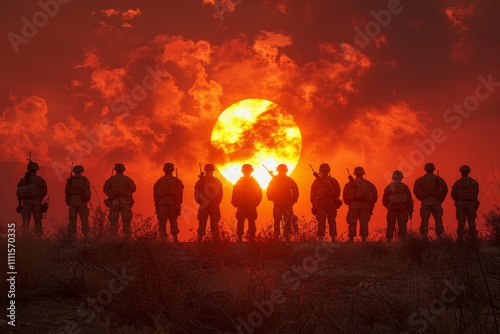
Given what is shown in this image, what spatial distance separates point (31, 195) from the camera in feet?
56.2

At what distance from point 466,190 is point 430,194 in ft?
3.77

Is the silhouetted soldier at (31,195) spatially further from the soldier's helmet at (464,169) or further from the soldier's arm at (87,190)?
the soldier's helmet at (464,169)

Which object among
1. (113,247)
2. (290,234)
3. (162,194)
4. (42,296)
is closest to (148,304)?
Answer: (42,296)

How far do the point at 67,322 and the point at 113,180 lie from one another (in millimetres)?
10294

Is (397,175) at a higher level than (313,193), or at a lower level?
higher

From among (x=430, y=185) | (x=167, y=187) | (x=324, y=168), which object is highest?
(x=324, y=168)

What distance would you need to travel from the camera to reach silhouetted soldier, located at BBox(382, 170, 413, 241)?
52.3ft

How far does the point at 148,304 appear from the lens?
6070 millimetres

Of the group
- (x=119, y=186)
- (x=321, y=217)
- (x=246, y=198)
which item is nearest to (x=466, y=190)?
(x=321, y=217)

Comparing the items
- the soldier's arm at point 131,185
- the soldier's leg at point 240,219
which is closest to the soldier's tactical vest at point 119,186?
the soldier's arm at point 131,185

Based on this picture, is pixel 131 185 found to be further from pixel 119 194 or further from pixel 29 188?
pixel 29 188

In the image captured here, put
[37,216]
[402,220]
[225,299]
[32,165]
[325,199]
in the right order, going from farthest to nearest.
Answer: [37,216], [32,165], [402,220], [325,199], [225,299]

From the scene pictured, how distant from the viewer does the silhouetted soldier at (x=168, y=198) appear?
15.8 m

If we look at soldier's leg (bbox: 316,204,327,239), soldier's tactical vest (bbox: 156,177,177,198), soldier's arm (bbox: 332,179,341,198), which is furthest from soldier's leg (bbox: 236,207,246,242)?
soldier's arm (bbox: 332,179,341,198)
